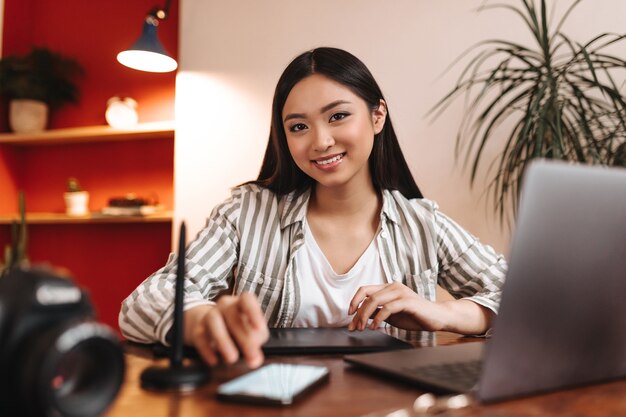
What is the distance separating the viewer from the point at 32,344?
0.42 meters

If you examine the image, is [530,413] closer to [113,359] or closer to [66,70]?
[113,359]

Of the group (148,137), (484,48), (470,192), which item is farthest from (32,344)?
(148,137)

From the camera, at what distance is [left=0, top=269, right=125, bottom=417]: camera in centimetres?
41

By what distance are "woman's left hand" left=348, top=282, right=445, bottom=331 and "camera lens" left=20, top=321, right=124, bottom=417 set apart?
0.60m

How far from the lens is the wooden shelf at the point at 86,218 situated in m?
3.14

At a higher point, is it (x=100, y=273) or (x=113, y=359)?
(x=113, y=359)

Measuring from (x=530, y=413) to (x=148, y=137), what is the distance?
3114 mm

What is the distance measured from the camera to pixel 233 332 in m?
0.71

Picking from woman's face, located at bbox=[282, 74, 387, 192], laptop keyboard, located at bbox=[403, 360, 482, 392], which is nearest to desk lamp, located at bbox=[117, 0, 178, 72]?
woman's face, located at bbox=[282, 74, 387, 192]

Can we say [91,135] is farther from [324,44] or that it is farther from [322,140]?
[322,140]

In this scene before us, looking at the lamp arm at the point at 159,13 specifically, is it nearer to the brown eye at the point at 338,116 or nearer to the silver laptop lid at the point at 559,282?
the brown eye at the point at 338,116

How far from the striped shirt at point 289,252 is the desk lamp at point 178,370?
691mm

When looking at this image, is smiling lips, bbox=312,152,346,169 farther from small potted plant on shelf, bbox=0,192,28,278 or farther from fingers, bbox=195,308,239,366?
fingers, bbox=195,308,239,366

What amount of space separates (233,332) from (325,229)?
0.89 meters
